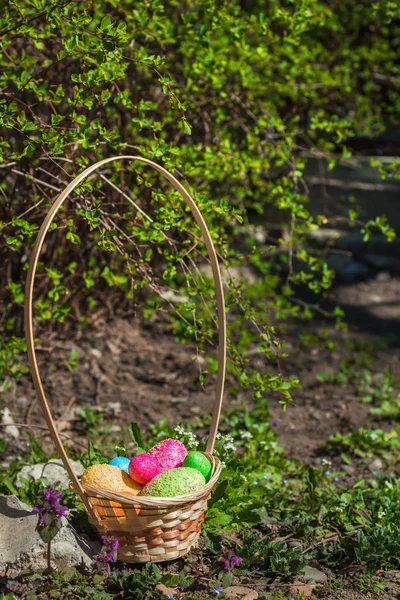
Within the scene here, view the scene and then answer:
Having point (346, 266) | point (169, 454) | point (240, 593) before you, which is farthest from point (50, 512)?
point (346, 266)

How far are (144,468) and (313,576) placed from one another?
2.19ft

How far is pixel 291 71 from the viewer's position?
4309 millimetres

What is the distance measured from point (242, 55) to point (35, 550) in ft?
8.80

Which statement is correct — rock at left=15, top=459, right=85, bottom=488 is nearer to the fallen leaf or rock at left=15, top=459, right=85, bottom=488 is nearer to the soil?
the soil

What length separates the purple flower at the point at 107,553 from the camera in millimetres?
2369

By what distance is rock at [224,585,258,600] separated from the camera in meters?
2.47

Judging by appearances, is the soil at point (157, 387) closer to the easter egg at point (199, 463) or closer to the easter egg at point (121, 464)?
the easter egg at point (121, 464)

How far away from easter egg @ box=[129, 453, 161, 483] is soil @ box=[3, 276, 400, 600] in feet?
3.15

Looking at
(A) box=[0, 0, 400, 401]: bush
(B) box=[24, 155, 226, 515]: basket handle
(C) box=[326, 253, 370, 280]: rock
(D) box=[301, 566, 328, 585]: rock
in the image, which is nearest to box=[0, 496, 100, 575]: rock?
(B) box=[24, 155, 226, 515]: basket handle

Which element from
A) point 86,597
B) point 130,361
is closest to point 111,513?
point 86,597

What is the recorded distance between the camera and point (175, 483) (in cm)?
246

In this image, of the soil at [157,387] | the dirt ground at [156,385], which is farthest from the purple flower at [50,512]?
the dirt ground at [156,385]

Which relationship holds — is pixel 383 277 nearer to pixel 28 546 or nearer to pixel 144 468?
pixel 144 468

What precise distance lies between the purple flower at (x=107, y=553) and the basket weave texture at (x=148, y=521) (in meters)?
0.05
